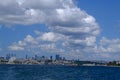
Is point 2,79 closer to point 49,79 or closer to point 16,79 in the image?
point 16,79

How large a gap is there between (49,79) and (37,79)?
3352 mm

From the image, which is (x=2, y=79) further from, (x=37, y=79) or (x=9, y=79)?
(x=37, y=79)

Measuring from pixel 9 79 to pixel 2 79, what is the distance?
1.95 m

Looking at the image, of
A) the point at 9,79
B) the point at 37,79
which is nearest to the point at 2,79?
the point at 9,79

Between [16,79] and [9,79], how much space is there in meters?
1.82

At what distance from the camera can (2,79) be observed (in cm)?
9069

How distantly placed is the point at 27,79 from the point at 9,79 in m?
4.80

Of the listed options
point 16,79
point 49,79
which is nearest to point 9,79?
point 16,79

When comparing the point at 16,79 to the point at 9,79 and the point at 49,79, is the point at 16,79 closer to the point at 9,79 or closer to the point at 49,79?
the point at 9,79

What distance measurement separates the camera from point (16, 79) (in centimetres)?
9200

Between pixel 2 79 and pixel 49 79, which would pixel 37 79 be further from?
pixel 2 79

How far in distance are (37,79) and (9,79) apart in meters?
7.32

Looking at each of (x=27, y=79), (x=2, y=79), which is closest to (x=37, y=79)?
(x=27, y=79)

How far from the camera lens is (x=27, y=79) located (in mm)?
93125
